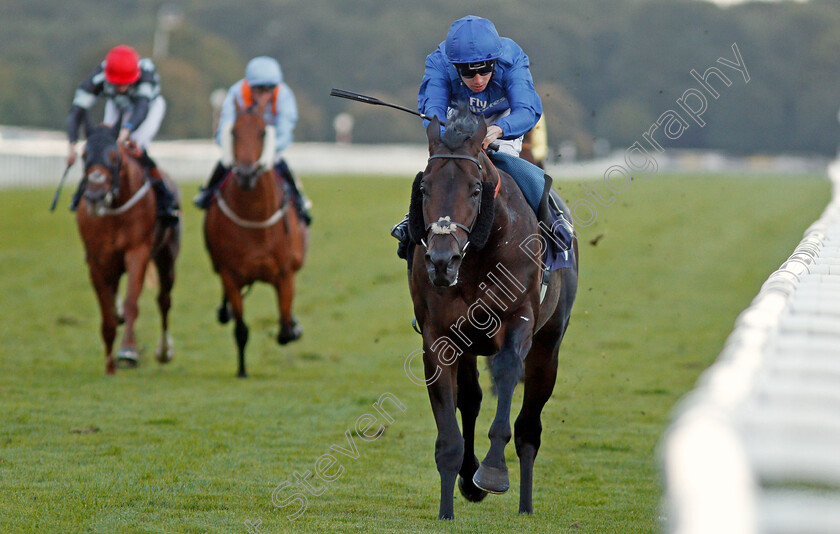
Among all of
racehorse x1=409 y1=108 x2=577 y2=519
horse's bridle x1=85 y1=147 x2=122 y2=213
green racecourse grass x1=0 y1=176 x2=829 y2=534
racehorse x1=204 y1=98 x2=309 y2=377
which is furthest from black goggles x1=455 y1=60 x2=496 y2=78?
horse's bridle x1=85 y1=147 x2=122 y2=213

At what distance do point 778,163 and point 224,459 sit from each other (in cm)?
7455

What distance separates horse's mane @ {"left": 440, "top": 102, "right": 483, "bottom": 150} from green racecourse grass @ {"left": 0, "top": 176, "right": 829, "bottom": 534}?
139 centimetres

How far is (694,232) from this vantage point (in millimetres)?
22906

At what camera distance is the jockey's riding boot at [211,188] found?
8844 mm

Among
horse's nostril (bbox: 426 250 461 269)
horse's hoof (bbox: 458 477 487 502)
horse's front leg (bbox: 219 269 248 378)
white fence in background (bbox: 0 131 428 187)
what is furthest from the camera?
white fence in background (bbox: 0 131 428 187)

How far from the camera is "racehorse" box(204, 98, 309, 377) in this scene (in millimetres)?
8492

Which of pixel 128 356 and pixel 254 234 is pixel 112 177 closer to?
pixel 254 234

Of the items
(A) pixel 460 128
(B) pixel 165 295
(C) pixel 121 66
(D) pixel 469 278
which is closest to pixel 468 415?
(D) pixel 469 278

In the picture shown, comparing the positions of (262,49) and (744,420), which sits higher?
(262,49)

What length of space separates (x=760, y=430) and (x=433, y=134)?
2.46 metres

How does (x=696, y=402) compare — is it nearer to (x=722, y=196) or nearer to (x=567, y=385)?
(x=567, y=385)

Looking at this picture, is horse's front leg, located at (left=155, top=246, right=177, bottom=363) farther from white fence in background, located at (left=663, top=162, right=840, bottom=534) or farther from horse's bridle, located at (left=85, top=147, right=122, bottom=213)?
white fence in background, located at (left=663, top=162, right=840, bottom=534)

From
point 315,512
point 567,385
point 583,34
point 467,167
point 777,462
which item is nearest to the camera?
point 777,462

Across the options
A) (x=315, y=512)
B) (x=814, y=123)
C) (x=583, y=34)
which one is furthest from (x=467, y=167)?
(x=814, y=123)
